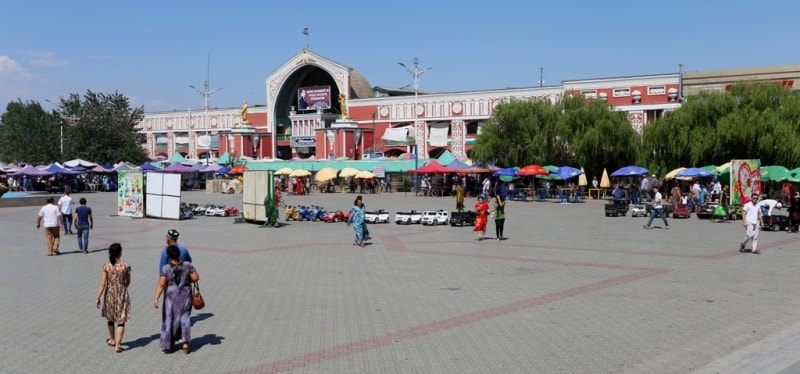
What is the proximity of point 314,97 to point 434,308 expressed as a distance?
7026 centimetres

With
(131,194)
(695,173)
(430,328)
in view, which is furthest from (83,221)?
(695,173)

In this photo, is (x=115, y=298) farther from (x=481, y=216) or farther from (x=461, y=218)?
(x=461, y=218)

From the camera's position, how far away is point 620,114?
157 feet

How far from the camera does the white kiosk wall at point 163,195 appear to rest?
2920 cm

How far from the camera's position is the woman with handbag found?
28.9 feet

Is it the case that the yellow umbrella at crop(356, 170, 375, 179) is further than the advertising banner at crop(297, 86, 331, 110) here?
No

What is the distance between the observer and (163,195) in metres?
29.6

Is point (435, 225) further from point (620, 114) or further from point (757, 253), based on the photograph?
point (620, 114)

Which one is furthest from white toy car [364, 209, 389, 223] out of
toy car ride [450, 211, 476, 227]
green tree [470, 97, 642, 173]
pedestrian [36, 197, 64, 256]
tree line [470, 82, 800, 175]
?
green tree [470, 97, 642, 173]

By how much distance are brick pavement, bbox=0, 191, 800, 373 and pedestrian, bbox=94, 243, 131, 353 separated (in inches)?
9.7

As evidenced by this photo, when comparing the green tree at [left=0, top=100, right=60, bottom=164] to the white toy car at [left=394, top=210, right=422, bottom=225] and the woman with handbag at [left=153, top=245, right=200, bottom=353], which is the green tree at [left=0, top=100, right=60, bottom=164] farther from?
the woman with handbag at [left=153, top=245, right=200, bottom=353]

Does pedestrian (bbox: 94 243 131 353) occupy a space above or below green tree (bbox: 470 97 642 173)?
below

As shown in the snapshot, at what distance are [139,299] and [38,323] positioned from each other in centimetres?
201

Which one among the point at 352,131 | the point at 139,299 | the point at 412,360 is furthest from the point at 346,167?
the point at 412,360
